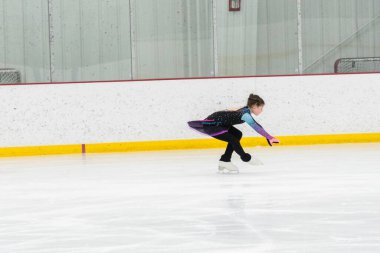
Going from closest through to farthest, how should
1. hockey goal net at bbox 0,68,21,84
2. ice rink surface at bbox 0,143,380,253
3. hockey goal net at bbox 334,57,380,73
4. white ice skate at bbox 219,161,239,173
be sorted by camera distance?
ice rink surface at bbox 0,143,380,253 < white ice skate at bbox 219,161,239,173 < hockey goal net at bbox 0,68,21,84 < hockey goal net at bbox 334,57,380,73

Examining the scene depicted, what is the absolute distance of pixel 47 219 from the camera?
468 cm

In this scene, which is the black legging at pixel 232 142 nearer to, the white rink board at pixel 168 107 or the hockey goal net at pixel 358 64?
the white rink board at pixel 168 107

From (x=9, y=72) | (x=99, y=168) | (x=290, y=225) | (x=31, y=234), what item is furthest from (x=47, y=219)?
(x=9, y=72)

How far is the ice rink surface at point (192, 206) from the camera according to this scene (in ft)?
12.4

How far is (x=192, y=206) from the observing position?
16.7 ft

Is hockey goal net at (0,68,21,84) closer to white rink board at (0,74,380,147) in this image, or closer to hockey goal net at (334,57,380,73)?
white rink board at (0,74,380,147)

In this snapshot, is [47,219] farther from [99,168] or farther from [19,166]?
[19,166]

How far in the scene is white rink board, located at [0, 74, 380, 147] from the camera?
415 inches

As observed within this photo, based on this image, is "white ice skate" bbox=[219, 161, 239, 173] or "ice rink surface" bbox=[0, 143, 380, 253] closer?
"ice rink surface" bbox=[0, 143, 380, 253]

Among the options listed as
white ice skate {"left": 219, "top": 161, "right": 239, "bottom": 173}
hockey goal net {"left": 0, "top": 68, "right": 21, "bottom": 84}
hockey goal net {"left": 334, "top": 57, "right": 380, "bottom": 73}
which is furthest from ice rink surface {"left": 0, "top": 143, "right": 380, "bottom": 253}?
hockey goal net {"left": 334, "top": 57, "right": 380, "bottom": 73}

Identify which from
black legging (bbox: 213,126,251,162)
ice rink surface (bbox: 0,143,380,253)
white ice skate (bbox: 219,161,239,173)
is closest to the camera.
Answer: ice rink surface (bbox: 0,143,380,253)

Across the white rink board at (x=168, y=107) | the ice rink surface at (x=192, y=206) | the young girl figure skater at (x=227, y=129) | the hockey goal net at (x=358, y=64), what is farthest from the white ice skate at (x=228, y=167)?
the hockey goal net at (x=358, y=64)

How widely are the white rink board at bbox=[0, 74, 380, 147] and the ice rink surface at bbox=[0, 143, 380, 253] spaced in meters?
1.75

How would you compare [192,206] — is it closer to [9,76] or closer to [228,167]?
[228,167]
